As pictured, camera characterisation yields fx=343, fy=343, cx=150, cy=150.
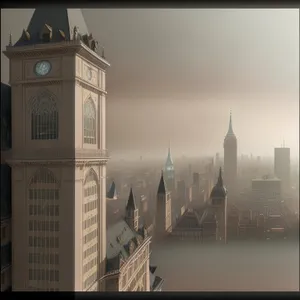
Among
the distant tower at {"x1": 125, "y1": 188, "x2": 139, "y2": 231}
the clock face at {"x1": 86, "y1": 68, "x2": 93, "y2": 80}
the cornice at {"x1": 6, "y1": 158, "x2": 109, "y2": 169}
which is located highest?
the clock face at {"x1": 86, "y1": 68, "x2": 93, "y2": 80}

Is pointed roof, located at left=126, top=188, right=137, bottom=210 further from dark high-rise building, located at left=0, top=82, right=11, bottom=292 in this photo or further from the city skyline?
dark high-rise building, located at left=0, top=82, right=11, bottom=292

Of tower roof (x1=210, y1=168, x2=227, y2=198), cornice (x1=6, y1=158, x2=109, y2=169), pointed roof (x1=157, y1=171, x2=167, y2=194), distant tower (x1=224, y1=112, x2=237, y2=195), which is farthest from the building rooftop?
distant tower (x1=224, y1=112, x2=237, y2=195)

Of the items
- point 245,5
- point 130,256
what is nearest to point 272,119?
point 245,5

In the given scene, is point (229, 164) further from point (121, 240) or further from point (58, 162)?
point (58, 162)

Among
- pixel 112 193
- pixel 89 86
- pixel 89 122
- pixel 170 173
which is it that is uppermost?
pixel 89 86

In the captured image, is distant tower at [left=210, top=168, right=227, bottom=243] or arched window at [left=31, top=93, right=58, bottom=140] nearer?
arched window at [left=31, top=93, right=58, bottom=140]

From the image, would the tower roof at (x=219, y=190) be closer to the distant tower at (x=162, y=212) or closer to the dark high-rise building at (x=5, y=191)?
the distant tower at (x=162, y=212)

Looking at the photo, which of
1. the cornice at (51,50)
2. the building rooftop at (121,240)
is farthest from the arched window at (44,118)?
the building rooftop at (121,240)

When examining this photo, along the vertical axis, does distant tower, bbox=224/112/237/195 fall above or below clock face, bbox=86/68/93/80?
below

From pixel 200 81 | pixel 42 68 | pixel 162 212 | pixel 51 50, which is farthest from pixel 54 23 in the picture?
pixel 162 212
